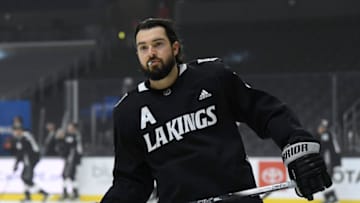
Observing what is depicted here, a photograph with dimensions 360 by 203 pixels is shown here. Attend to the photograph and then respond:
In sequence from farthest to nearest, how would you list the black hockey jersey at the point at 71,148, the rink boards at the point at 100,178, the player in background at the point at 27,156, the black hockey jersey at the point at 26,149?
the black hockey jersey at the point at 26,149 < the player in background at the point at 27,156 < the black hockey jersey at the point at 71,148 < the rink boards at the point at 100,178

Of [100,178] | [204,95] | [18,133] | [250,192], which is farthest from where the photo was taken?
[18,133]

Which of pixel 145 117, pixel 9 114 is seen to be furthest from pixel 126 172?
pixel 9 114

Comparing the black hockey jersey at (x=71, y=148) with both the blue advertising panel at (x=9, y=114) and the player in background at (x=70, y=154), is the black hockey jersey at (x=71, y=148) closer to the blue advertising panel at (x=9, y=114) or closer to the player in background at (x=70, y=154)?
the player in background at (x=70, y=154)

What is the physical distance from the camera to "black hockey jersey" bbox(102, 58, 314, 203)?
2049 mm

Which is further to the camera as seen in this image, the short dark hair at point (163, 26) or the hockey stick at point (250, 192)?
the short dark hair at point (163, 26)

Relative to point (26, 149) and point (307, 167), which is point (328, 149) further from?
point (307, 167)

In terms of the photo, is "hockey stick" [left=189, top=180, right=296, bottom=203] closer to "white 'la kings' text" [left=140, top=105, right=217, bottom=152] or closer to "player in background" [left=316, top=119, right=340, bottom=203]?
"white 'la kings' text" [left=140, top=105, right=217, bottom=152]

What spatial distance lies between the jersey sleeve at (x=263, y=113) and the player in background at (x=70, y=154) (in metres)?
7.57

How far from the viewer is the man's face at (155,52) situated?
2.07 metres

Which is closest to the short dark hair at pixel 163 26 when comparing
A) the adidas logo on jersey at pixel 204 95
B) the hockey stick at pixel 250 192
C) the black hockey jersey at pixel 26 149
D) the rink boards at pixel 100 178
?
the adidas logo on jersey at pixel 204 95

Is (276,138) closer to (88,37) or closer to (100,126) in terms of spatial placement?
(100,126)

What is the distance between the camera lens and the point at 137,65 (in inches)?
444

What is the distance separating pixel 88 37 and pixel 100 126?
6030mm

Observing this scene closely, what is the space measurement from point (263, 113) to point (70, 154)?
7900 millimetres
